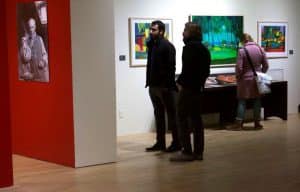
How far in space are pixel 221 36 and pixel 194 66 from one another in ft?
10.8

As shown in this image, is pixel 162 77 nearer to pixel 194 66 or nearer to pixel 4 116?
pixel 194 66

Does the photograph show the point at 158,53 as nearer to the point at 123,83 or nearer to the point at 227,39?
the point at 123,83

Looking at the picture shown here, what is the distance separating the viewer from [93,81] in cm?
620

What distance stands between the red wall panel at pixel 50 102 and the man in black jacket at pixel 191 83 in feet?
3.92

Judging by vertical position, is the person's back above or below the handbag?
above

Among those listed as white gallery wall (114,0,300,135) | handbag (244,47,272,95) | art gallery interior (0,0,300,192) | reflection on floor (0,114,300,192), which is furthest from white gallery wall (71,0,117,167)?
handbag (244,47,272,95)

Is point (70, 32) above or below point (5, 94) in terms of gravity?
above

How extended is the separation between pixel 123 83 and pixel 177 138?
178 centimetres

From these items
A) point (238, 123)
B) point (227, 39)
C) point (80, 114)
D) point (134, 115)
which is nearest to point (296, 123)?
point (238, 123)

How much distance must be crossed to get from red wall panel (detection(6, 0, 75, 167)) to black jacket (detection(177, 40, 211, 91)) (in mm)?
1217

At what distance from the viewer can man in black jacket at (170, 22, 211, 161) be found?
20.4 ft

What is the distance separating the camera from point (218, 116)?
945 cm

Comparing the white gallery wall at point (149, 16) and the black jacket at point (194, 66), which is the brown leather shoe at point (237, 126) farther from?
the black jacket at point (194, 66)

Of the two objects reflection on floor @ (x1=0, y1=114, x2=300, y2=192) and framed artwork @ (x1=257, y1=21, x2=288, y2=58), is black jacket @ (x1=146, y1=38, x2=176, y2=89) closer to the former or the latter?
reflection on floor @ (x1=0, y1=114, x2=300, y2=192)
